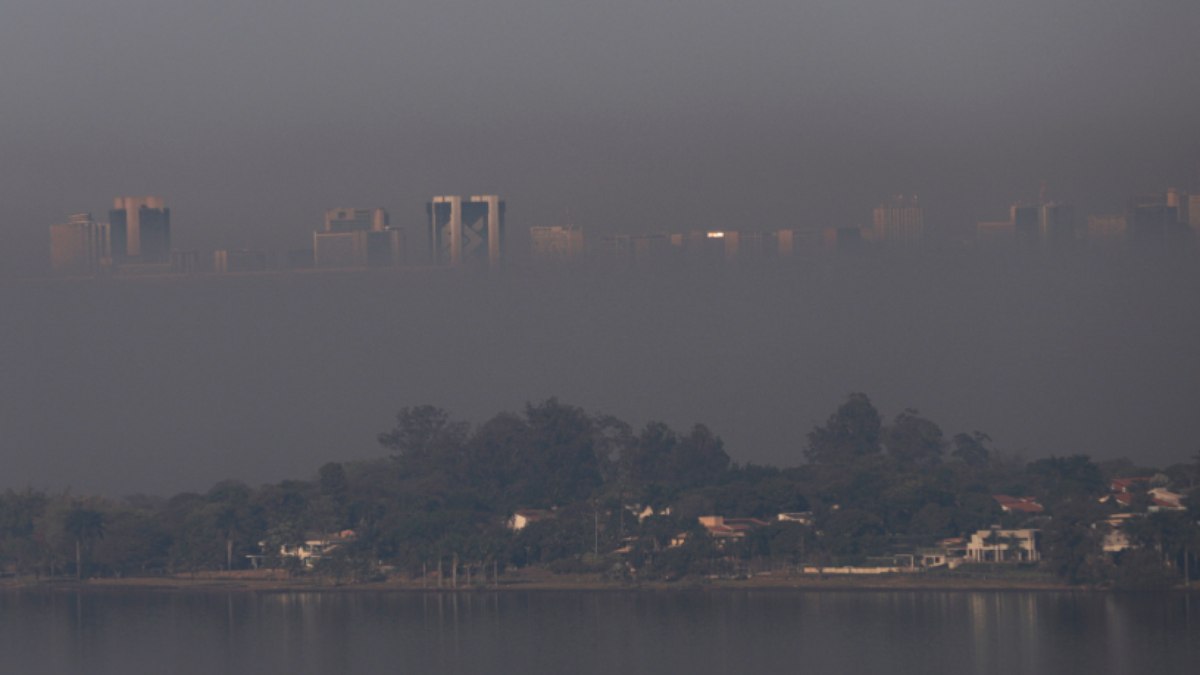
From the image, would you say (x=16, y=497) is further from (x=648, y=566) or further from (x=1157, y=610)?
(x=1157, y=610)

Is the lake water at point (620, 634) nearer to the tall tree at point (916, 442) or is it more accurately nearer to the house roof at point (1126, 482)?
the house roof at point (1126, 482)

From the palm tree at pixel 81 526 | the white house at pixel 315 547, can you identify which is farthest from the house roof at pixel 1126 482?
the palm tree at pixel 81 526

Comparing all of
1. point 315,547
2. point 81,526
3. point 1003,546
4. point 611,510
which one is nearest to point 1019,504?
point 1003,546

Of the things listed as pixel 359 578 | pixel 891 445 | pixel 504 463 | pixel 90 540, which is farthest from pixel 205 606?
pixel 891 445

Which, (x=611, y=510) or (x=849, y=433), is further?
(x=849, y=433)

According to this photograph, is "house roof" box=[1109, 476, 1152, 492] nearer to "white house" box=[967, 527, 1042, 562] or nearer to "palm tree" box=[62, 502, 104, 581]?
"white house" box=[967, 527, 1042, 562]

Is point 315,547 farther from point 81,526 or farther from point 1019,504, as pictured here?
point 1019,504

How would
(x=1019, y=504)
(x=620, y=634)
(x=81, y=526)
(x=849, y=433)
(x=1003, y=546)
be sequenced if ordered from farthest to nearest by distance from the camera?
1. (x=849, y=433)
2. (x=81, y=526)
3. (x=1019, y=504)
4. (x=1003, y=546)
5. (x=620, y=634)

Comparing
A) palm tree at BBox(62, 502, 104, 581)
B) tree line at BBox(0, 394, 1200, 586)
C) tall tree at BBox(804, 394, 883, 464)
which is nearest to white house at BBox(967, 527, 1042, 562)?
tree line at BBox(0, 394, 1200, 586)
